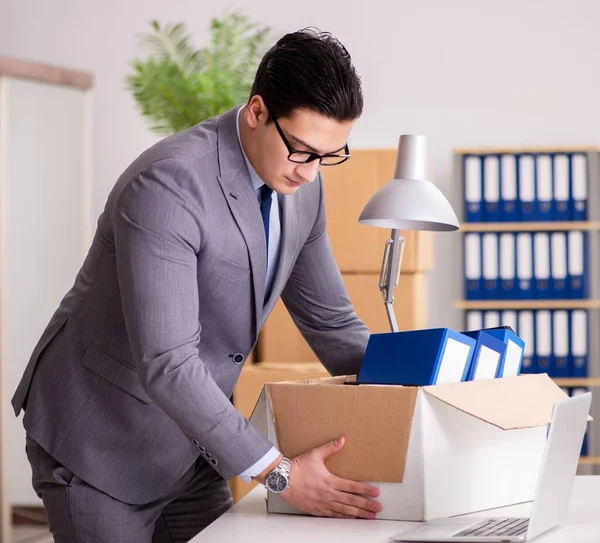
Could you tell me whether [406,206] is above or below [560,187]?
below

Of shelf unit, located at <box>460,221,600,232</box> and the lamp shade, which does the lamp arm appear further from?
shelf unit, located at <box>460,221,600,232</box>

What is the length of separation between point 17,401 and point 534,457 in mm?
879

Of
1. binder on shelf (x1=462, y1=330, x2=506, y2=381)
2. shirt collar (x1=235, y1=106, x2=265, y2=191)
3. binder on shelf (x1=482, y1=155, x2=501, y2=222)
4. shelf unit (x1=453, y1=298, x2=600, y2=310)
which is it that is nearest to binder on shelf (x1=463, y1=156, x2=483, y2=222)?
binder on shelf (x1=482, y1=155, x2=501, y2=222)

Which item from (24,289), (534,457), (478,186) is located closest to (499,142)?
(478,186)

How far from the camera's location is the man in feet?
4.29

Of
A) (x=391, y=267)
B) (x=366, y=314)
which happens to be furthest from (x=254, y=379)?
(x=391, y=267)

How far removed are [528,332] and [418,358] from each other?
2.91 m

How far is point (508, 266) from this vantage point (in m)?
4.20

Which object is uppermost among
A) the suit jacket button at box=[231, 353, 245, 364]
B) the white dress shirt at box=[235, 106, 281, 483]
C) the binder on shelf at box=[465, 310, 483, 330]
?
the white dress shirt at box=[235, 106, 281, 483]

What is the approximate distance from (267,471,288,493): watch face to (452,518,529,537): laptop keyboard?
259 mm

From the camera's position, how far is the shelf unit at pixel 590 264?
416cm

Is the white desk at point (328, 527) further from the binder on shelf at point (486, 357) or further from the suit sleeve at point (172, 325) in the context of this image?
the binder on shelf at point (486, 357)

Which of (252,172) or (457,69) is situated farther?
(457,69)

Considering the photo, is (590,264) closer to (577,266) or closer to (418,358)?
(577,266)
